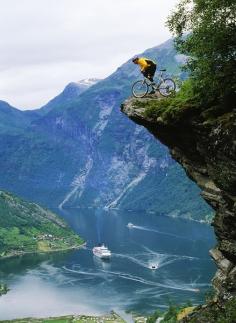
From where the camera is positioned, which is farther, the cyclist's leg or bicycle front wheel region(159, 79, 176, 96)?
the cyclist's leg

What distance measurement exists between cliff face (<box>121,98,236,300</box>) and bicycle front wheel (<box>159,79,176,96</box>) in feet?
4.05

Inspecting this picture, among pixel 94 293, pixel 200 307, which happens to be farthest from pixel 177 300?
pixel 200 307

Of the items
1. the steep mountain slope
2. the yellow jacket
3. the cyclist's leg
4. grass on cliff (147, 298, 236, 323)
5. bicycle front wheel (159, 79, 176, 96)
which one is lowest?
grass on cliff (147, 298, 236, 323)

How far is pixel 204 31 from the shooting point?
1128 inches

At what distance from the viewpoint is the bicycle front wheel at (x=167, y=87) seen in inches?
1364

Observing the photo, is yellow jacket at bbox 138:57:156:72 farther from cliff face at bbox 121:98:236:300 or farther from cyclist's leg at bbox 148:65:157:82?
cliff face at bbox 121:98:236:300

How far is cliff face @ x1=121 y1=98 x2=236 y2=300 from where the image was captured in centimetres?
2781

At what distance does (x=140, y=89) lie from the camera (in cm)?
3622

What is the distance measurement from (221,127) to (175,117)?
3.94m

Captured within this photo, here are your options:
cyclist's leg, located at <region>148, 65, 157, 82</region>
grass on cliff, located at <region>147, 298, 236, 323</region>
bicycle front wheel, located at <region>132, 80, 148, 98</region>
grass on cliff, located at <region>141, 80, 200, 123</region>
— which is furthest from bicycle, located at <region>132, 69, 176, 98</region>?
grass on cliff, located at <region>147, 298, 236, 323</region>

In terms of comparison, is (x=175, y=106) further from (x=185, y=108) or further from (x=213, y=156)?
(x=213, y=156)

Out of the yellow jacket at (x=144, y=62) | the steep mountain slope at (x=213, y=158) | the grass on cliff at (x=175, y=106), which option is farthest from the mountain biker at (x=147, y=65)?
the grass on cliff at (x=175, y=106)

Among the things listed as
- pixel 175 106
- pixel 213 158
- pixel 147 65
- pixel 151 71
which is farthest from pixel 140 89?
pixel 213 158

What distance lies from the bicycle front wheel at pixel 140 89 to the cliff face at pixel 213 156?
84 cm
